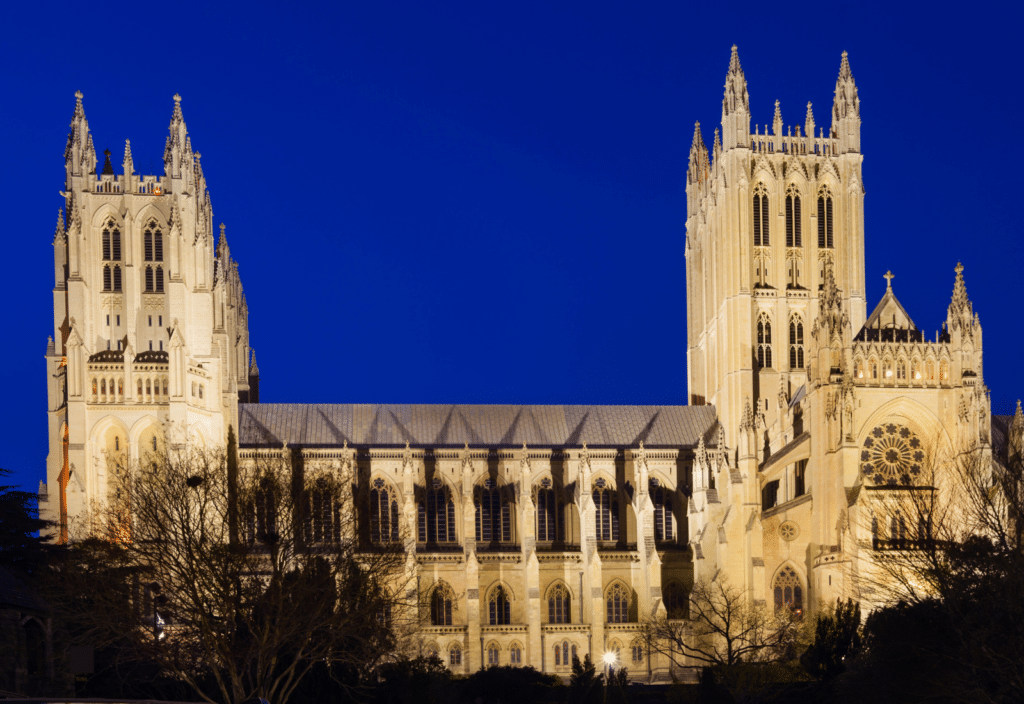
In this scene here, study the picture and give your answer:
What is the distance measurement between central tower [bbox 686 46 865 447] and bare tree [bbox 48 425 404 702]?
37005mm

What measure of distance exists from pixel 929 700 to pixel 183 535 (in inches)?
1103

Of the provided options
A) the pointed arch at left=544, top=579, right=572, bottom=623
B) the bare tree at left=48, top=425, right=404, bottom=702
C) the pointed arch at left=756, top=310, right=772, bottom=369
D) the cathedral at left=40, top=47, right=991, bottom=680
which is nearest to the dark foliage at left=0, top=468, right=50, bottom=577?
the bare tree at left=48, top=425, right=404, bottom=702

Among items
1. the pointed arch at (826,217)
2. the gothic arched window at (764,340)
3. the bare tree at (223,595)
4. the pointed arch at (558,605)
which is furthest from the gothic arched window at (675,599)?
the bare tree at (223,595)

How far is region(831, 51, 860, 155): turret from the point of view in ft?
309

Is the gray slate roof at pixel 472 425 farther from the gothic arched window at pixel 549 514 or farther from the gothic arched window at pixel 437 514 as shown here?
the gothic arched window at pixel 437 514

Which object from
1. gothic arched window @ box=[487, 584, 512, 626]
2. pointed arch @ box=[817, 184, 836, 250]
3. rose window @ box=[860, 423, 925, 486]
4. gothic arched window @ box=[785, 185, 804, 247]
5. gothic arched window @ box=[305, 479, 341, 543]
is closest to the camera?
gothic arched window @ box=[305, 479, 341, 543]

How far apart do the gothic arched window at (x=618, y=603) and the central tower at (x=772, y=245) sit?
1213cm

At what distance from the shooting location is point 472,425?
90.7 metres

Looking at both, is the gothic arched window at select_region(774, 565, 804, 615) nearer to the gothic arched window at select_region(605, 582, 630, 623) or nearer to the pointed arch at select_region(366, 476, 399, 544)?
the gothic arched window at select_region(605, 582, 630, 623)

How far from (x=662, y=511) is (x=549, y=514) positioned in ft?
24.3

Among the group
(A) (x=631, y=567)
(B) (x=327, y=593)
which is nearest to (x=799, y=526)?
(A) (x=631, y=567)

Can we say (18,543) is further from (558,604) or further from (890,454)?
(890,454)

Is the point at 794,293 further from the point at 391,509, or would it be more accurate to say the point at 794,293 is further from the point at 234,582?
the point at 234,582

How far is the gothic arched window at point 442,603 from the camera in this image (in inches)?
3255
